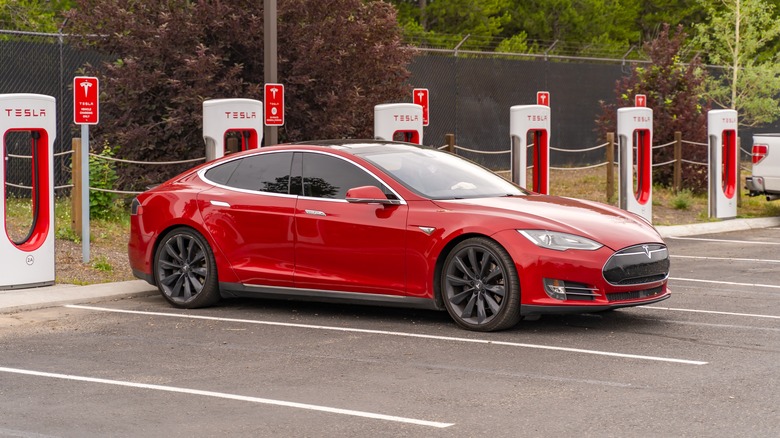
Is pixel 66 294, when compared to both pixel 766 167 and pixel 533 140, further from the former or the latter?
pixel 766 167

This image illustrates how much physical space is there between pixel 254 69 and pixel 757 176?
780 cm

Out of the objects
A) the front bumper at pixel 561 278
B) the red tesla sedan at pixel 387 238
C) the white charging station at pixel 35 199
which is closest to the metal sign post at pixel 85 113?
the white charging station at pixel 35 199

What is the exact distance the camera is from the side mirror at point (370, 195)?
995 centimetres

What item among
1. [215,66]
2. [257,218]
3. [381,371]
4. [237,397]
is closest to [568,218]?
[381,371]

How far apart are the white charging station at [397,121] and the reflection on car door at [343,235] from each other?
4.48 m

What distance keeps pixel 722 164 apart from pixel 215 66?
8181mm

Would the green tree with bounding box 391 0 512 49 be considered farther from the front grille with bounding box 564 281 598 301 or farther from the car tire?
the front grille with bounding box 564 281 598 301

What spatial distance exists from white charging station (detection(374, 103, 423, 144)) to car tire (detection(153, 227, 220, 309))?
14.3ft

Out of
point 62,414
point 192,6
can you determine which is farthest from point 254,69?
point 62,414

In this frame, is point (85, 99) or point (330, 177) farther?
point (85, 99)

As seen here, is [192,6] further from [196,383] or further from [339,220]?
[196,383]

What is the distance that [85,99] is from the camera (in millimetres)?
12906

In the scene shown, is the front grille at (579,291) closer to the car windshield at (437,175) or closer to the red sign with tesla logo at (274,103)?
the car windshield at (437,175)

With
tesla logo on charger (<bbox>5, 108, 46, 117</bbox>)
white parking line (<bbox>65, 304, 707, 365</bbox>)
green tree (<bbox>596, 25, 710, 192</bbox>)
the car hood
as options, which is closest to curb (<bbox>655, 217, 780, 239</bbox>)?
green tree (<bbox>596, 25, 710, 192</bbox>)
